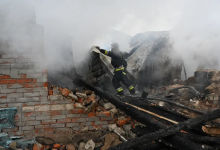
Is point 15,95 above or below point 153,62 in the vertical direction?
below

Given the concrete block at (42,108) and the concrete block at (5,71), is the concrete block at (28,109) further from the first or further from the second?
the concrete block at (5,71)

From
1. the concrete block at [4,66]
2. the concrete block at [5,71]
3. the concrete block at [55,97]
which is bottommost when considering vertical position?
the concrete block at [55,97]

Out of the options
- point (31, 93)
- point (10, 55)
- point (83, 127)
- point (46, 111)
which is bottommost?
point (83, 127)

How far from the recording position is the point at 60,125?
10.6ft

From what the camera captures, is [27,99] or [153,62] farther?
[153,62]

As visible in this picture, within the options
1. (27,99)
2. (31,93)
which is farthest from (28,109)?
(31,93)

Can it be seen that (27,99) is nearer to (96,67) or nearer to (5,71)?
(5,71)

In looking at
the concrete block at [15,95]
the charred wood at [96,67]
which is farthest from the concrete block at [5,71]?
the charred wood at [96,67]

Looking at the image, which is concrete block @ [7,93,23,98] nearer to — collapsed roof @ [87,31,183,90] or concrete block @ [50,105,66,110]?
concrete block @ [50,105,66,110]

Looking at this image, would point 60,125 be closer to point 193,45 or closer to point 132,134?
point 132,134

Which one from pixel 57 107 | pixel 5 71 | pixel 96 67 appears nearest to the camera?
pixel 5 71

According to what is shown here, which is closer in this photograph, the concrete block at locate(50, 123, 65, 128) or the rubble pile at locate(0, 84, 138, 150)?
the rubble pile at locate(0, 84, 138, 150)

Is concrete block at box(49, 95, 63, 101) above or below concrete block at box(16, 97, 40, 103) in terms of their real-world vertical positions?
above

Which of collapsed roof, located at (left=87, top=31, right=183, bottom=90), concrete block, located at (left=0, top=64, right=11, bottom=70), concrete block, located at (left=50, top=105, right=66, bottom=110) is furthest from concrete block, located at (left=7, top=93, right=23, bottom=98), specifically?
collapsed roof, located at (left=87, top=31, right=183, bottom=90)
